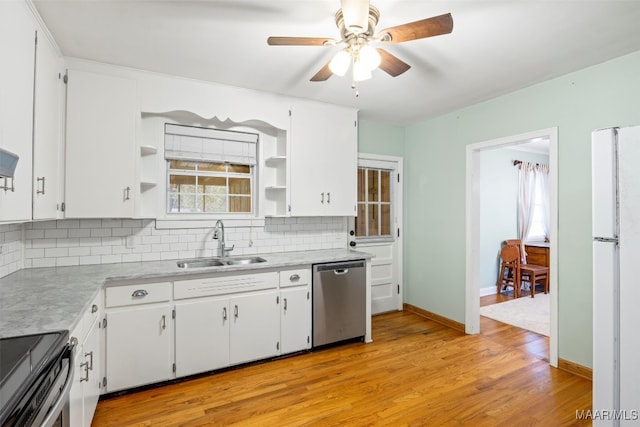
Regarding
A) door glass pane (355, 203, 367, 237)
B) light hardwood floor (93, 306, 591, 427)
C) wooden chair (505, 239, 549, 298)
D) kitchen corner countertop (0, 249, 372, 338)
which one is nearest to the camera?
kitchen corner countertop (0, 249, 372, 338)

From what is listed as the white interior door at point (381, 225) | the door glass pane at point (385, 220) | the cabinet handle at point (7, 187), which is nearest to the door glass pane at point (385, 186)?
the white interior door at point (381, 225)

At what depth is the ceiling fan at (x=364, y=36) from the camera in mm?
1526

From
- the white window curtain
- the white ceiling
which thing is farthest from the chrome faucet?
the white window curtain

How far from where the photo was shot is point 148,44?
229 cm

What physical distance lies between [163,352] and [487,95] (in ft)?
12.2

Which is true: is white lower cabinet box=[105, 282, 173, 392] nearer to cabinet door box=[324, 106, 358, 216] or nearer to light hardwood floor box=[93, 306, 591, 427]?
light hardwood floor box=[93, 306, 591, 427]

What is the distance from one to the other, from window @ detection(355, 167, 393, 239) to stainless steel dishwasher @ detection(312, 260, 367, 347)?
98 centimetres

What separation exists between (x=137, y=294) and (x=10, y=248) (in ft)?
3.01

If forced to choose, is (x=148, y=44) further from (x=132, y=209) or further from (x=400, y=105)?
(x=400, y=105)

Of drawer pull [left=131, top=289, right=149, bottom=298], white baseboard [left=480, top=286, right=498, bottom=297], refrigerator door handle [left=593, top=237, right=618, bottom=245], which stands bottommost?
white baseboard [left=480, top=286, right=498, bottom=297]

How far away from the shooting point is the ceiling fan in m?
1.53

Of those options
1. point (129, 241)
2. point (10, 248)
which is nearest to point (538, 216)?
point (129, 241)

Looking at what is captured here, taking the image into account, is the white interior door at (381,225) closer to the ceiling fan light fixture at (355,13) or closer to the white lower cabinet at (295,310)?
the white lower cabinet at (295,310)

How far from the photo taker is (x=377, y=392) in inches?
95.3
